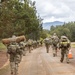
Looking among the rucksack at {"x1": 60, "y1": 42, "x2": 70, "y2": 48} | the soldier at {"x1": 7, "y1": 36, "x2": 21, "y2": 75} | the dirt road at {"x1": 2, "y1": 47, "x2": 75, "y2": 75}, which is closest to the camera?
the soldier at {"x1": 7, "y1": 36, "x2": 21, "y2": 75}

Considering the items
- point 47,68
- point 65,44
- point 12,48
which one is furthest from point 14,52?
point 65,44

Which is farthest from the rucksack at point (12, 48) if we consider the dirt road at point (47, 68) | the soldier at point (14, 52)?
the dirt road at point (47, 68)

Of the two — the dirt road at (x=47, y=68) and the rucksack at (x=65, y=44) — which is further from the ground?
the rucksack at (x=65, y=44)

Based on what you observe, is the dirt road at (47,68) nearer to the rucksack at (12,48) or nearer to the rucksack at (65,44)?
the rucksack at (65,44)

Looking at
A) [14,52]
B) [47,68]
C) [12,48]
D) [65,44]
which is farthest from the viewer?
[65,44]

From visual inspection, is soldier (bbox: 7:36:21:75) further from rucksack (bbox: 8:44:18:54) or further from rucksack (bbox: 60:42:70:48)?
rucksack (bbox: 60:42:70:48)

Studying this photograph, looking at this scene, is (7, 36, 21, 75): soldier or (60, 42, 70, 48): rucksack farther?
(60, 42, 70, 48): rucksack

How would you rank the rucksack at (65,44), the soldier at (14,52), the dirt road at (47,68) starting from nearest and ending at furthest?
the soldier at (14,52), the dirt road at (47,68), the rucksack at (65,44)

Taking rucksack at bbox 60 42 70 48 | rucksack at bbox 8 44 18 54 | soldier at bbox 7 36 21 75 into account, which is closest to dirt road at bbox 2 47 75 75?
rucksack at bbox 60 42 70 48

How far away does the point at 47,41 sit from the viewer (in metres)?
41.4

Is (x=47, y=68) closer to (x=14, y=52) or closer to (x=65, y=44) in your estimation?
(x=65, y=44)

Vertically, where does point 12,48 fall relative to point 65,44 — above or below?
below

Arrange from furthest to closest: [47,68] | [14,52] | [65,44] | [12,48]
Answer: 1. [65,44]
2. [47,68]
3. [14,52]
4. [12,48]

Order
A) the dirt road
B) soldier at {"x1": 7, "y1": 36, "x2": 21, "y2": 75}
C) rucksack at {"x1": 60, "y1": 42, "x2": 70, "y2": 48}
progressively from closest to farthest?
1. soldier at {"x1": 7, "y1": 36, "x2": 21, "y2": 75}
2. the dirt road
3. rucksack at {"x1": 60, "y1": 42, "x2": 70, "y2": 48}
